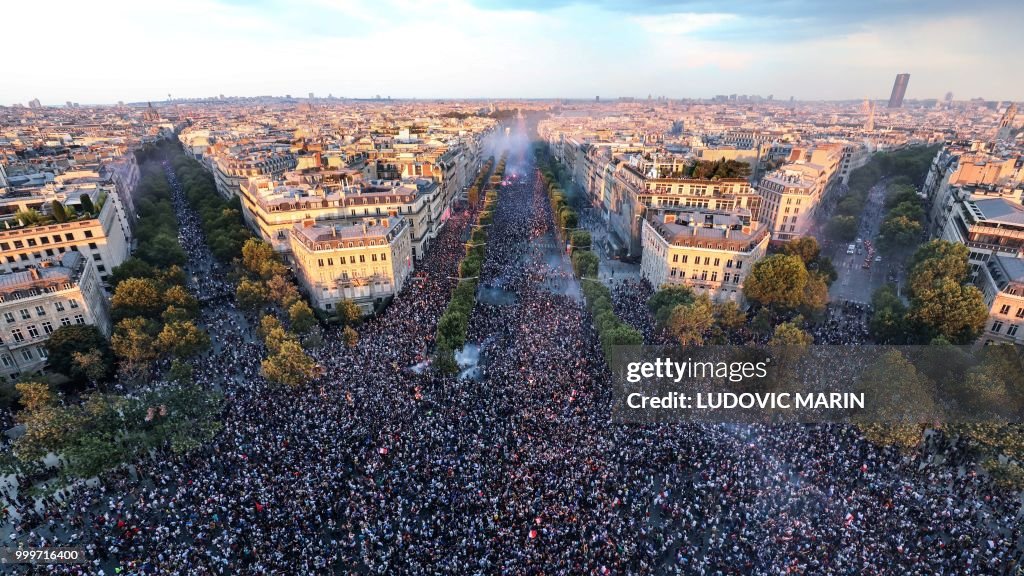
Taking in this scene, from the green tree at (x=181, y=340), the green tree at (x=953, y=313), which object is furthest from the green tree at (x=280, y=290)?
the green tree at (x=953, y=313)

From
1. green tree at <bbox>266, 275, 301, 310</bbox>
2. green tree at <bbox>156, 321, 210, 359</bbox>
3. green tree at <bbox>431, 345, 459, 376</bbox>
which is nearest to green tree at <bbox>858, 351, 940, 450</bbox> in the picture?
green tree at <bbox>431, 345, 459, 376</bbox>

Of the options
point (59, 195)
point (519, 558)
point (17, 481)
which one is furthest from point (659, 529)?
point (59, 195)

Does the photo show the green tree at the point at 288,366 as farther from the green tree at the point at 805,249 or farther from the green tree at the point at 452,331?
the green tree at the point at 805,249

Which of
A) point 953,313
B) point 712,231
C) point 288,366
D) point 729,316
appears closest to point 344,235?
point 288,366

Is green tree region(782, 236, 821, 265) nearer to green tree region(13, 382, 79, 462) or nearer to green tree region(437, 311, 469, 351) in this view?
green tree region(437, 311, 469, 351)

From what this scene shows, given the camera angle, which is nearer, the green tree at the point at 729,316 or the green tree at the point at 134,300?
the green tree at the point at 729,316
